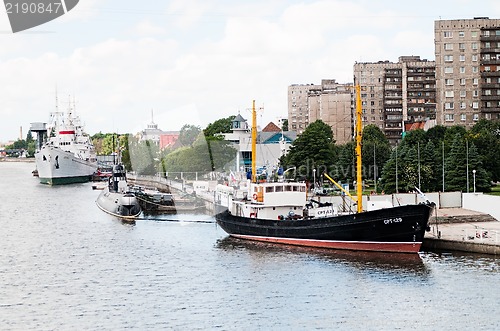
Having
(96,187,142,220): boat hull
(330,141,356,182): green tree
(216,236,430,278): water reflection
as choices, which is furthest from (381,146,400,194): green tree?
(96,187,142,220): boat hull

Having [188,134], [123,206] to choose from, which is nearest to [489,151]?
[123,206]

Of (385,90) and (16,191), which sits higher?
(385,90)

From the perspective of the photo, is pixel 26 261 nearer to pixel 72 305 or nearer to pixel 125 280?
pixel 125 280

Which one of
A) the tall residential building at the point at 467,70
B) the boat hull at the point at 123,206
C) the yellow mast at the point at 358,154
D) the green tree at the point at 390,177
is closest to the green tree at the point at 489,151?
the green tree at the point at 390,177

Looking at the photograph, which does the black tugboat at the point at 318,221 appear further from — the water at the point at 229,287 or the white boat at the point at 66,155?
the white boat at the point at 66,155

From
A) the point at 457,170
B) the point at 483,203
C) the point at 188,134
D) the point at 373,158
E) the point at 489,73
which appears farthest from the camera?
the point at 188,134

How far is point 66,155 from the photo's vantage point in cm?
15525

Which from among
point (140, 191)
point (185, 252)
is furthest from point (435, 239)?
point (140, 191)

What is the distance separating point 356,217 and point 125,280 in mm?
15940

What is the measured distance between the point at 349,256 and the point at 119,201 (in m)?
36.6

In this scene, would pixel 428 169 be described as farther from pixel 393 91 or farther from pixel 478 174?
pixel 393 91

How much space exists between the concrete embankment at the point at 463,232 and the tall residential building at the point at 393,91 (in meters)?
85.1

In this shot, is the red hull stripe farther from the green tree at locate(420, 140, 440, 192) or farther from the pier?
the green tree at locate(420, 140, 440, 192)

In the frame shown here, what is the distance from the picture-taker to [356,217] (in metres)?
52.4
